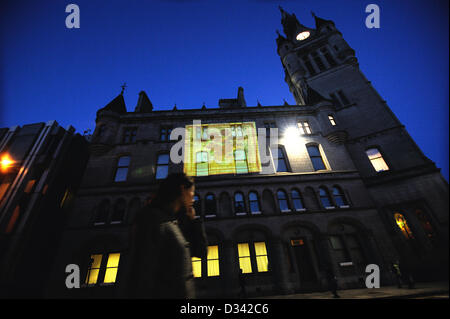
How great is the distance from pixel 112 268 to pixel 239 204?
9215 mm

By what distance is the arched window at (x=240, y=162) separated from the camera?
14297 mm

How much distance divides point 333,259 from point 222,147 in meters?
11.0

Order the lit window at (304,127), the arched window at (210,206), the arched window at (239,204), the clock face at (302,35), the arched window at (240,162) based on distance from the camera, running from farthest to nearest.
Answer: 1. the clock face at (302,35)
2. the lit window at (304,127)
3. the arched window at (240,162)
4. the arched window at (239,204)
5. the arched window at (210,206)

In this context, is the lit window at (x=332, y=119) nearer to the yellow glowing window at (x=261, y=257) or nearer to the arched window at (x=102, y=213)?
the yellow glowing window at (x=261, y=257)

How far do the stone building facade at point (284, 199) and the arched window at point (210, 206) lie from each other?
7 centimetres

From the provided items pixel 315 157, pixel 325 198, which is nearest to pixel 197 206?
pixel 325 198

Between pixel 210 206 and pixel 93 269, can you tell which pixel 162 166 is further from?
pixel 93 269

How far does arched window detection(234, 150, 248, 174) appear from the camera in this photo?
14297 millimetres

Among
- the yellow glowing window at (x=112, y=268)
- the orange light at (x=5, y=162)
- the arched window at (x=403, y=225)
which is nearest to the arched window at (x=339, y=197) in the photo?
the arched window at (x=403, y=225)

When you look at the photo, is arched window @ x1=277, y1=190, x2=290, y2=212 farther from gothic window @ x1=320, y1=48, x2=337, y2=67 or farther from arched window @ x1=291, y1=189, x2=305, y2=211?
gothic window @ x1=320, y1=48, x2=337, y2=67

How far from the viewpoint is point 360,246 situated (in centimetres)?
1208

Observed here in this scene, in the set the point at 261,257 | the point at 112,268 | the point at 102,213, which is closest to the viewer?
the point at 112,268

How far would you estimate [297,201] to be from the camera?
13297mm
